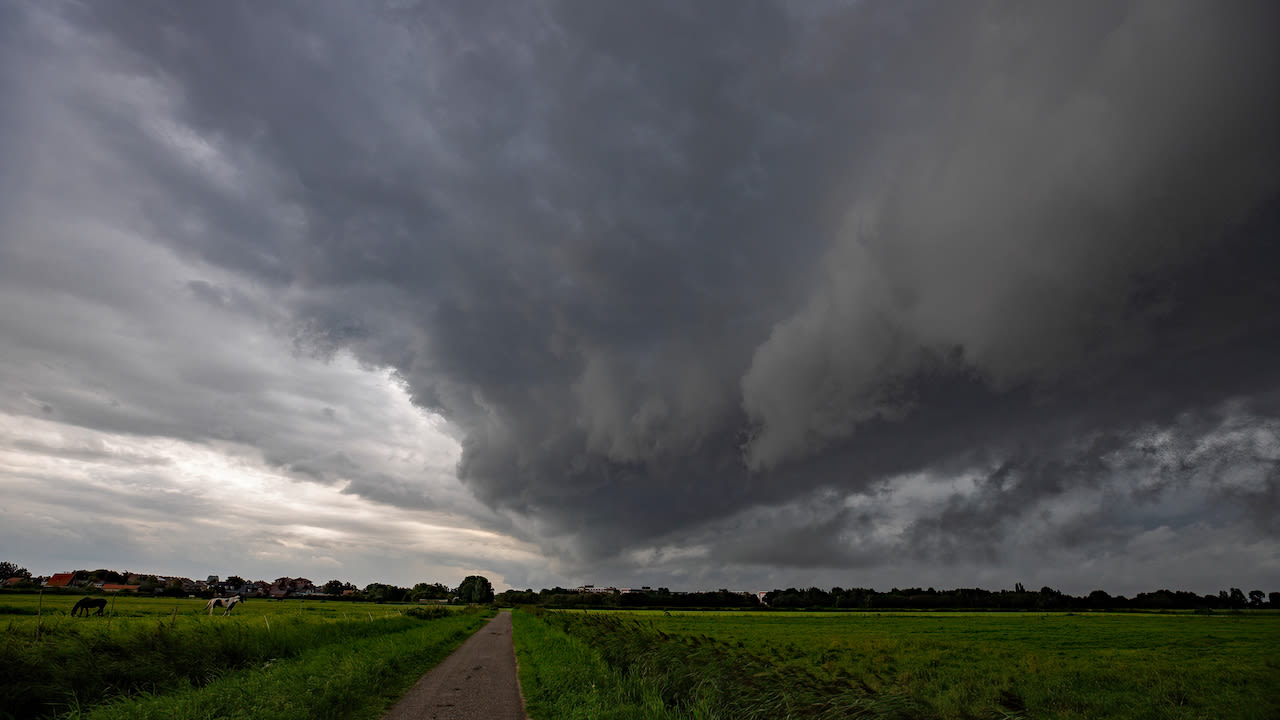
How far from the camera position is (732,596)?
175250 mm

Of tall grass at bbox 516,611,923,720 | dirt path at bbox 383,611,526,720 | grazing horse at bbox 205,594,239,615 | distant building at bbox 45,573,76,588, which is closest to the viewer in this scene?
tall grass at bbox 516,611,923,720

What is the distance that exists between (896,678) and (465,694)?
17.9 metres

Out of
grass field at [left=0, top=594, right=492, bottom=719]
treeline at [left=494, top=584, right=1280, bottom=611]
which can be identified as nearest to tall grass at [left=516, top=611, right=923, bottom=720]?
grass field at [left=0, top=594, right=492, bottom=719]

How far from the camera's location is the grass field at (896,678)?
909cm

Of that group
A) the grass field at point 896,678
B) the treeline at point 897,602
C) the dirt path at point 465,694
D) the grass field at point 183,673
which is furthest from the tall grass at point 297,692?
the treeline at point 897,602

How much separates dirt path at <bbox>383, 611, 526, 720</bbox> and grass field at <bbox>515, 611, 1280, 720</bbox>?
0.78 meters

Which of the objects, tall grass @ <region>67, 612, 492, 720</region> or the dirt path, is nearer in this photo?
tall grass @ <region>67, 612, 492, 720</region>

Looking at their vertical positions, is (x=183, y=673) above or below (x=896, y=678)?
above

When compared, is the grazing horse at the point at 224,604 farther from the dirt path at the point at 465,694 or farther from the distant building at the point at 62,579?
the distant building at the point at 62,579

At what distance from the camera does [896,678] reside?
2438cm

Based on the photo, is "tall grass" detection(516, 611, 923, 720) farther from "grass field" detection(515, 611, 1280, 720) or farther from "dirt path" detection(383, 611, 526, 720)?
"dirt path" detection(383, 611, 526, 720)

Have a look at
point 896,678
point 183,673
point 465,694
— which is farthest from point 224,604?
point 896,678

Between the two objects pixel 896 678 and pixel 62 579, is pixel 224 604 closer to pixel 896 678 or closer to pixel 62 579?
pixel 896 678

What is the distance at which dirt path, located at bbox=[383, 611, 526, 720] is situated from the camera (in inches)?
548
